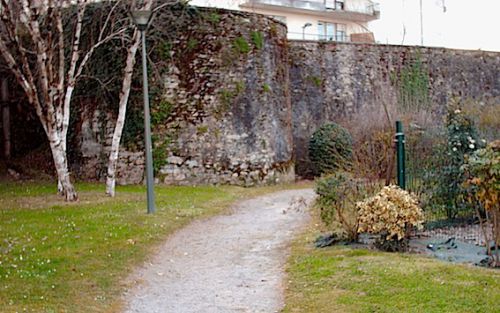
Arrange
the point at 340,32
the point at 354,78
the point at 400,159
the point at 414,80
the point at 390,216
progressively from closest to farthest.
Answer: the point at 390,216 → the point at 400,159 → the point at 354,78 → the point at 414,80 → the point at 340,32

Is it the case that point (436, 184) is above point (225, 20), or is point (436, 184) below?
below

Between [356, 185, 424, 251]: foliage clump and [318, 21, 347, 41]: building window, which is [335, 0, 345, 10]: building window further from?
[356, 185, 424, 251]: foliage clump

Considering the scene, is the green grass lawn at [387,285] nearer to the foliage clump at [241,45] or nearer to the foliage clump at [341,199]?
the foliage clump at [341,199]

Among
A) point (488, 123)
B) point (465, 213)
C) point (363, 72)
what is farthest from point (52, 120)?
point (363, 72)

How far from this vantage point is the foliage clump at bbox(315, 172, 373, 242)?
865 cm

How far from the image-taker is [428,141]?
35.4ft

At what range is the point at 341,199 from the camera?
29.2 ft

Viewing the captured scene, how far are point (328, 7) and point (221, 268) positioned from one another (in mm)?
33747

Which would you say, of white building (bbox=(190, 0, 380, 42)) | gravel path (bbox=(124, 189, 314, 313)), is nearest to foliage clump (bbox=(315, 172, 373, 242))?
gravel path (bbox=(124, 189, 314, 313))

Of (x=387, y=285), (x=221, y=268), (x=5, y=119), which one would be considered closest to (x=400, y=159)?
(x=221, y=268)

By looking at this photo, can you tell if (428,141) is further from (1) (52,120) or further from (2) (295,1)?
(2) (295,1)

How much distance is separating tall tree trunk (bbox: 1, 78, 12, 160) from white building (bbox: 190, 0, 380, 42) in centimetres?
1858

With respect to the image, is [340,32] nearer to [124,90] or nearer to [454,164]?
[124,90]

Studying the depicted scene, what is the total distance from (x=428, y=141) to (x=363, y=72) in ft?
41.7
